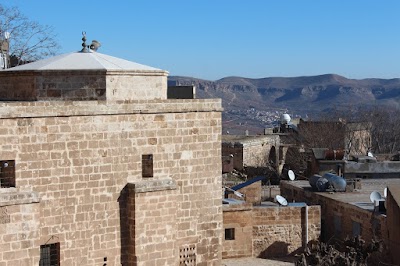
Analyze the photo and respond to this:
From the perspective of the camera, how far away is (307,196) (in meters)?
25.6

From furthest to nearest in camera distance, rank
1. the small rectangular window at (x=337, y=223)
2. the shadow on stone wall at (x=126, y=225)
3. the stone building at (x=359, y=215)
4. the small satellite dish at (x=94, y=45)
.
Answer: the small rectangular window at (x=337, y=223), the stone building at (x=359, y=215), the small satellite dish at (x=94, y=45), the shadow on stone wall at (x=126, y=225)

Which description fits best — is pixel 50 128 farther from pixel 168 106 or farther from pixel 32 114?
pixel 168 106

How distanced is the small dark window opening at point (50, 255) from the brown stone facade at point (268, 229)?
7299mm

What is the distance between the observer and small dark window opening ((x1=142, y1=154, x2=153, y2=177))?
15.5 metres

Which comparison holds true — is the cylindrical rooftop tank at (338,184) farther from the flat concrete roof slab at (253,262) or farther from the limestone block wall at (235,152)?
the limestone block wall at (235,152)

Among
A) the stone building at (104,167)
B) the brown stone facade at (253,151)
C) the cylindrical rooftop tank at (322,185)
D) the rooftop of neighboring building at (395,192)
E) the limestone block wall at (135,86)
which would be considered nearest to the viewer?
the stone building at (104,167)

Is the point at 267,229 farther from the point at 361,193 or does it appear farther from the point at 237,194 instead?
the point at 361,193

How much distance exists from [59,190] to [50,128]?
4.03 feet

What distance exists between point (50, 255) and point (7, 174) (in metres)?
1.87

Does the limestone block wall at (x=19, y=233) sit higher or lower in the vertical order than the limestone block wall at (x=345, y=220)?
higher

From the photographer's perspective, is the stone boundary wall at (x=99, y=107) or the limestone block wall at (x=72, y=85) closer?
the stone boundary wall at (x=99, y=107)

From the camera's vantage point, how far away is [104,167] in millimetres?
14734

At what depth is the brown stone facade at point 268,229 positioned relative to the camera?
2086cm

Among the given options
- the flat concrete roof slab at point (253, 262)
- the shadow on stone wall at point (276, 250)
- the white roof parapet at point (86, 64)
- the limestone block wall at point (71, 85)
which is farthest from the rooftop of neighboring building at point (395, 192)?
the limestone block wall at point (71, 85)
